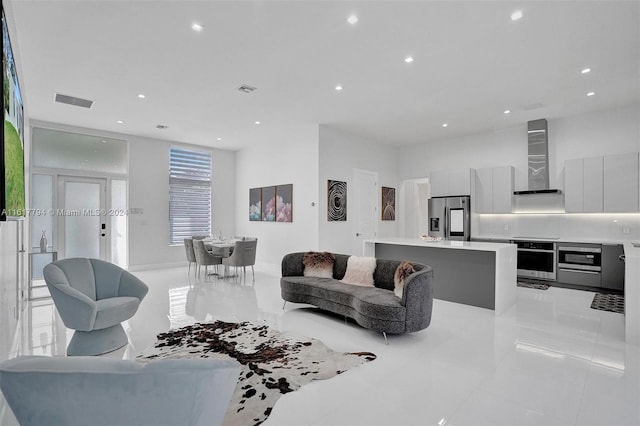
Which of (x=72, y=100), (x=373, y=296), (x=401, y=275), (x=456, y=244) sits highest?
(x=72, y=100)

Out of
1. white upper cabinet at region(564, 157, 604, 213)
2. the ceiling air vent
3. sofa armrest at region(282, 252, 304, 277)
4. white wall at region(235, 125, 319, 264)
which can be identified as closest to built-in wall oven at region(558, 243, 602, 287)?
white upper cabinet at region(564, 157, 604, 213)

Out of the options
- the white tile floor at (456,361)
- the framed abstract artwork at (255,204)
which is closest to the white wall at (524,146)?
the white tile floor at (456,361)

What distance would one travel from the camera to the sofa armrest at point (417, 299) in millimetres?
3473

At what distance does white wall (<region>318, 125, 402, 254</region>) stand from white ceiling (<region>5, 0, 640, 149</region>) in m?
0.94

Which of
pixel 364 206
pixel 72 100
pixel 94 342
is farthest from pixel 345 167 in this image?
pixel 94 342

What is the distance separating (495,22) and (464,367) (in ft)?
10.8

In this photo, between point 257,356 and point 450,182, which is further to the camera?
point 450,182

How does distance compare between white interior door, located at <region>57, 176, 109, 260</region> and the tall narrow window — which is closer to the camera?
white interior door, located at <region>57, 176, 109, 260</region>

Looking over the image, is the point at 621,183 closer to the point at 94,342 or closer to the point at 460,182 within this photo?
the point at 460,182

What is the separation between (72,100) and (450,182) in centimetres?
742

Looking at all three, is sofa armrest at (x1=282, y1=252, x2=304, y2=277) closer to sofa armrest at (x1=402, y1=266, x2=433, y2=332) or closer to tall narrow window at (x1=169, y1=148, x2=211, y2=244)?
sofa armrest at (x1=402, y1=266, x2=433, y2=332)

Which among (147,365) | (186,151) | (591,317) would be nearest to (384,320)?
(147,365)

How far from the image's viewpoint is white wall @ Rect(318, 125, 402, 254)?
7.12 m

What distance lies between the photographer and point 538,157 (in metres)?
6.64
